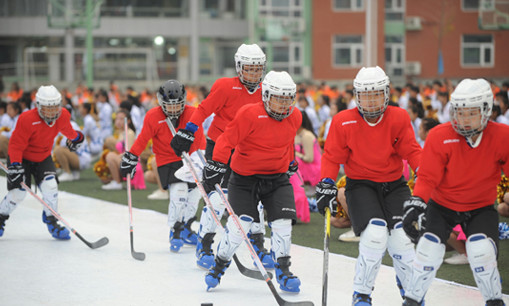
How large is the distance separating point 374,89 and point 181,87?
2.94 m

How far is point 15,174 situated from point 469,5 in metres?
36.7

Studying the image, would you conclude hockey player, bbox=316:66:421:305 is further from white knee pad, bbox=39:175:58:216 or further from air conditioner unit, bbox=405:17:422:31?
air conditioner unit, bbox=405:17:422:31

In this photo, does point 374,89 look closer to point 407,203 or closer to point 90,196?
point 407,203

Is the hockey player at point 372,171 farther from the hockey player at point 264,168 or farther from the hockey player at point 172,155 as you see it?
the hockey player at point 172,155

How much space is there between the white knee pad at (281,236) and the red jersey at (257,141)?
43 cm

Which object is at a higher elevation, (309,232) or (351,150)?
(351,150)

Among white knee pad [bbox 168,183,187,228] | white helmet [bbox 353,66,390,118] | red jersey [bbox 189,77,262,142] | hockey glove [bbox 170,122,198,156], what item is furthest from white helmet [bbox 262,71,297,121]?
white knee pad [bbox 168,183,187,228]

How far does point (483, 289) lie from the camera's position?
16.2 ft

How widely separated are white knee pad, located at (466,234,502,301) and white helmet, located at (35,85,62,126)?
500cm

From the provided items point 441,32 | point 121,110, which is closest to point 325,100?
point 121,110

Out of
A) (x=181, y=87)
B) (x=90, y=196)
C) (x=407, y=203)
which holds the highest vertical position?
(x=181, y=87)

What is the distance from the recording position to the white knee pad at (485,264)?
488 cm

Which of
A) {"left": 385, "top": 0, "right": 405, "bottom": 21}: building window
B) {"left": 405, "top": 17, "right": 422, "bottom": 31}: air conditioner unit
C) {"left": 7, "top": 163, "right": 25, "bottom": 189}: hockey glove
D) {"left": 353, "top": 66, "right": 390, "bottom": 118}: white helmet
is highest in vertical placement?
{"left": 385, "top": 0, "right": 405, "bottom": 21}: building window

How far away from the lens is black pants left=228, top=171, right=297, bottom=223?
250 inches
